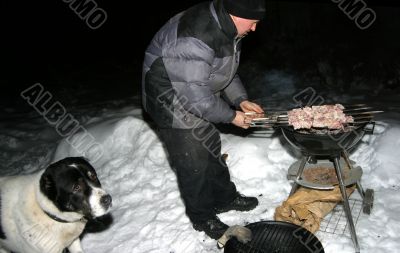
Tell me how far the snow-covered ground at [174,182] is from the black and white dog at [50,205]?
1032 mm

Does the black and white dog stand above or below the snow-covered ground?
above

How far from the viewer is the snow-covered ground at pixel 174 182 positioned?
4453 millimetres

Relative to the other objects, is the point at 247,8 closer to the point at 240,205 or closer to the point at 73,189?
the point at 73,189

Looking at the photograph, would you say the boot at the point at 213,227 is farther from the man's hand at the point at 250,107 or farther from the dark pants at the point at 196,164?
the man's hand at the point at 250,107

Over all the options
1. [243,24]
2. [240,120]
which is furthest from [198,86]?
[243,24]

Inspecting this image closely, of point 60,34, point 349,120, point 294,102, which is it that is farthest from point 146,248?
point 60,34

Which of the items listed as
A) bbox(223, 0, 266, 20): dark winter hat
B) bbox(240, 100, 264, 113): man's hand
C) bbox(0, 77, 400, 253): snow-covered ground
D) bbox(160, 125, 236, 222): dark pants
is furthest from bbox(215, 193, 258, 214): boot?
bbox(223, 0, 266, 20): dark winter hat

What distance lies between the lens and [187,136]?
4.08 metres

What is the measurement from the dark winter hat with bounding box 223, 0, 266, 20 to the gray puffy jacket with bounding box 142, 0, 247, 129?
12cm

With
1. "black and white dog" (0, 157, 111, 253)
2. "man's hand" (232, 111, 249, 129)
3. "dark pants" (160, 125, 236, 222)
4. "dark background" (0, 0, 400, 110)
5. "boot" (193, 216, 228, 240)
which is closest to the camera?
"black and white dog" (0, 157, 111, 253)

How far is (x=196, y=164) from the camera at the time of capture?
416cm

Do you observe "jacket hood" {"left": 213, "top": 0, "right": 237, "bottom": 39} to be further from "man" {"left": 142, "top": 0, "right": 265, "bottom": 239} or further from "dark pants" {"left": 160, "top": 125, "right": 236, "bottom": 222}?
"dark pants" {"left": 160, "top": 125, "right": 236, "bottom": 222}

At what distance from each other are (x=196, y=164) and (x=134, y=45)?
46.0 feet

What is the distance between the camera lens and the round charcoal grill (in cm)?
374
